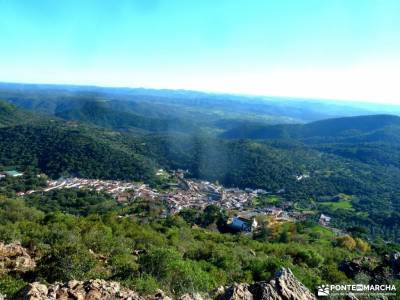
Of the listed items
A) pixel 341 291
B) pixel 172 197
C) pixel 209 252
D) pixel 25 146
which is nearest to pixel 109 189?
pixel 172 197

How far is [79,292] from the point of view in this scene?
9.05 m

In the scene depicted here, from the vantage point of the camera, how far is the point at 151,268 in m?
13.0

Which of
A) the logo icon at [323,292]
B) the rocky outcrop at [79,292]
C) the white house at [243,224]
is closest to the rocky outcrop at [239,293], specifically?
the rocky outcrop at [79,292]

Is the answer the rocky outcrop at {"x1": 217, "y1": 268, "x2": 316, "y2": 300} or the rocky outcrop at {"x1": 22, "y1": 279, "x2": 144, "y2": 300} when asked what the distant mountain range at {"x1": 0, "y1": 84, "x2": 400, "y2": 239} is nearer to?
the rocky outcrop at {"x1": 217, "y1": 268, "x2": 316, "y2": 300}

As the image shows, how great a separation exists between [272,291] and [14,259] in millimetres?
9889

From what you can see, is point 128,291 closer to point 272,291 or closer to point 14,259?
point 272,291

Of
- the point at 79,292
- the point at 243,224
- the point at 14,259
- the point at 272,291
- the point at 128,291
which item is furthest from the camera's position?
the point at 243,224

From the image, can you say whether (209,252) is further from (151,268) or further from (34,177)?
(34,177)

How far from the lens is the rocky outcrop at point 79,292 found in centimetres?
834

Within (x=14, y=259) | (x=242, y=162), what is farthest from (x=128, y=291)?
(x=242, y=162)

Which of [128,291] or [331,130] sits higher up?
[128,291]

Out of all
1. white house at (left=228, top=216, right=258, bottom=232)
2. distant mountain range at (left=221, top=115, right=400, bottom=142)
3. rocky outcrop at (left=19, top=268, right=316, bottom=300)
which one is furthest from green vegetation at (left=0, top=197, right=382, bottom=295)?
distant mountain range at (left=221, top=115, right=400, bottom=142)

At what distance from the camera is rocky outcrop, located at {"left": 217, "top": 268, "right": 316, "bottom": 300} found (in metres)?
10.0

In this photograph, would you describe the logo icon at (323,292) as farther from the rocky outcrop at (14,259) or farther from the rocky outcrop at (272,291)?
the rocky outcrop at (14,259)
